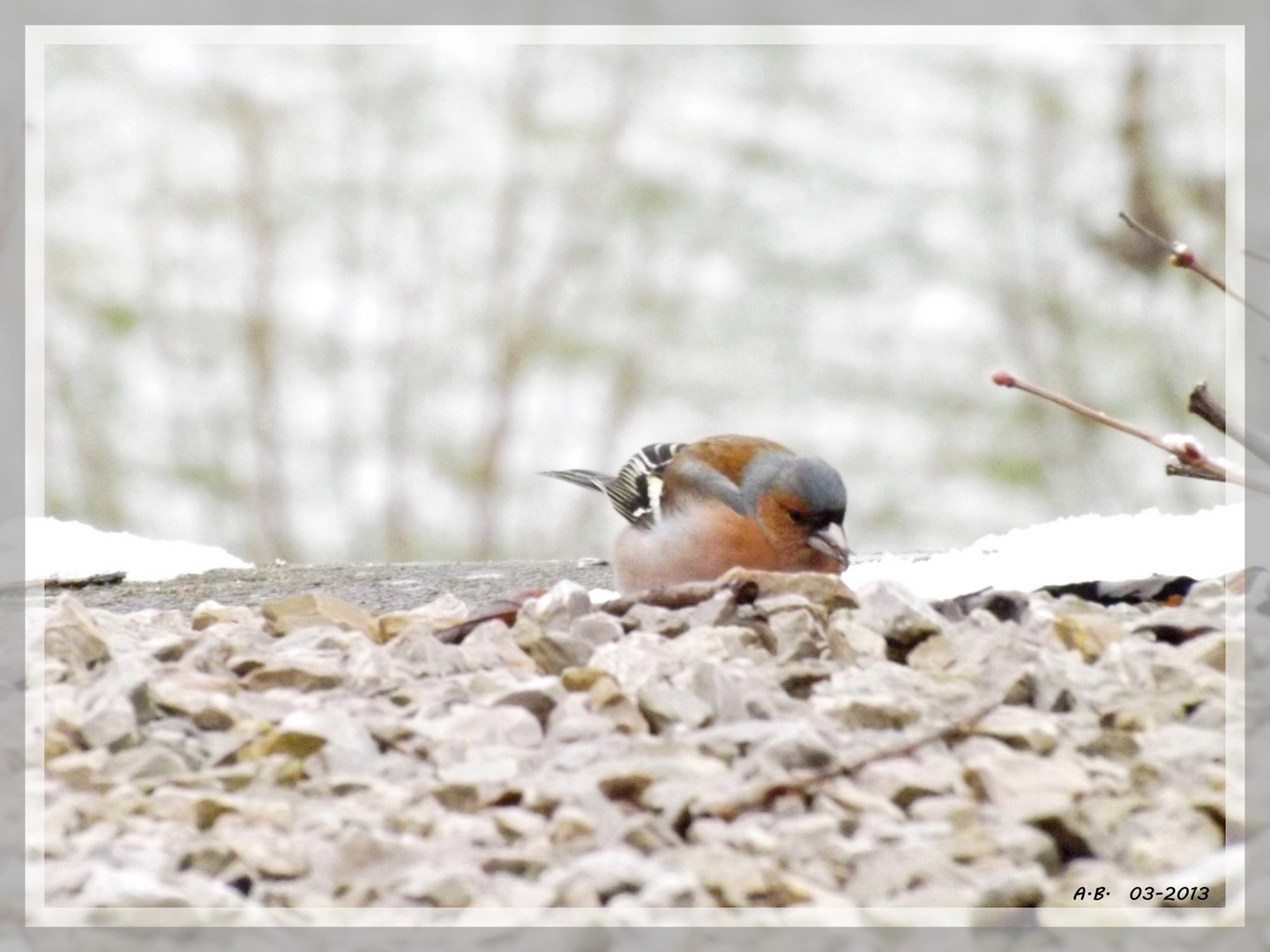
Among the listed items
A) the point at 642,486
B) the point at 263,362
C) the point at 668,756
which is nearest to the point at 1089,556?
the point at 642,486

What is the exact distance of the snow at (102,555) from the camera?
393cm

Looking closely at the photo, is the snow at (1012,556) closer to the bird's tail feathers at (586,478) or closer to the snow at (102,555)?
the snow at (102,555)

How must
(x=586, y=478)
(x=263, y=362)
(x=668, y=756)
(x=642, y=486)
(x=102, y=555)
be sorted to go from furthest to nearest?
(x=263, y=362) < (x=586, y=478) < (x=642, y=486) < (x=102, y=555) < (x=668, y=756)

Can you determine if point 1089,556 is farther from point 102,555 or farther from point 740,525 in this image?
point 102,555

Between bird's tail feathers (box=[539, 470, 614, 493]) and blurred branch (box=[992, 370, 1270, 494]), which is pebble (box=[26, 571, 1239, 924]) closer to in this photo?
blurred branch (box=[992, 370, 1270, 494])

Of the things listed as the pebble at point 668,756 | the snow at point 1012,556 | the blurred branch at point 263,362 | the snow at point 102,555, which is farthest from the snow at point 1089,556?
the blurred branch at point 263,362

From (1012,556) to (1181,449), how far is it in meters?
1.14

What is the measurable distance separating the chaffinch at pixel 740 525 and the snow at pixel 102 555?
110 cm

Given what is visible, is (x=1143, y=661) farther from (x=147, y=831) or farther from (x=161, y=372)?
(x=161, y=372)

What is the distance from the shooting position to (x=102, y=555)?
13.4 feet

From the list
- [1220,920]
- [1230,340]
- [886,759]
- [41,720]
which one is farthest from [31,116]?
[1230,340]

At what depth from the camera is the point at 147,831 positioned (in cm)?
197

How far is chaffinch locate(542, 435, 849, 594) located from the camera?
3.79m

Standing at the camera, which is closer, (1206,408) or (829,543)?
(1206,408)
